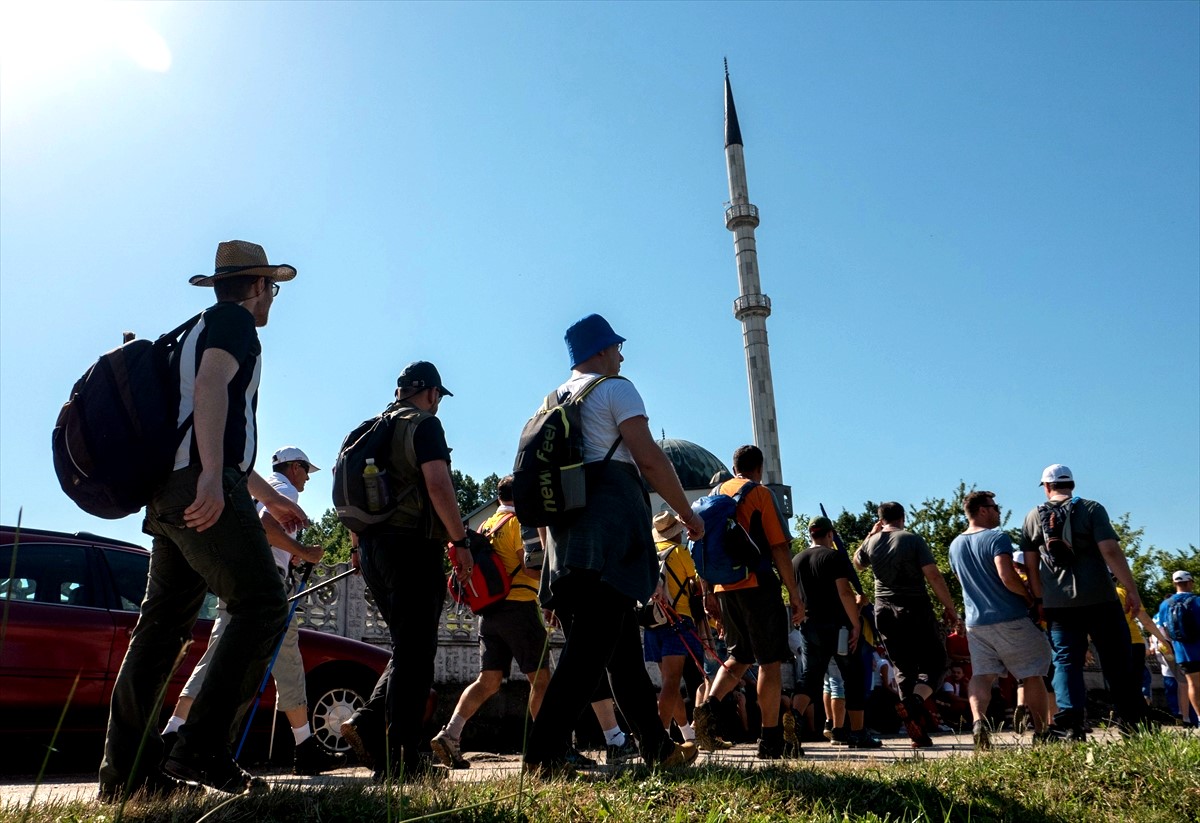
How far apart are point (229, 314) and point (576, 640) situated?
5.73ft

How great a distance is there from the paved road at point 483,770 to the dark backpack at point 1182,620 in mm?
3275

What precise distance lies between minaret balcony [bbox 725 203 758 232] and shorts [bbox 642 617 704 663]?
4267cm

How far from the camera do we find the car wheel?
759cm

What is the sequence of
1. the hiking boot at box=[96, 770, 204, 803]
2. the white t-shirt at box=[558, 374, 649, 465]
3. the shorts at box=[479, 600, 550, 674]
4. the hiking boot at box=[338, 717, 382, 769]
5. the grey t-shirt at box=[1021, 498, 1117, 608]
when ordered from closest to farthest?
the hiking boot at box=[96, 770, 204, 803] → the white t-shirt at box=[558, 374, 649, 465] → the hiking boot at box=[338, 717, 382, 769] → the shorts at box=[479, 600, 550, 674] → the grey t-shirt at box=[1021, 498, 1117, 608]

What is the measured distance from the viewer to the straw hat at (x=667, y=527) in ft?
26.4

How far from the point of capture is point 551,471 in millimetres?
4035

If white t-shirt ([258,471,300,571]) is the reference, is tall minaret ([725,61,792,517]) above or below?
above

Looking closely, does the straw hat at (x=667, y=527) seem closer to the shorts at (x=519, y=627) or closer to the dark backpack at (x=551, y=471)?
the shorts at (x=519, y=627)

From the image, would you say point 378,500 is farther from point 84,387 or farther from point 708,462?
point 708,462

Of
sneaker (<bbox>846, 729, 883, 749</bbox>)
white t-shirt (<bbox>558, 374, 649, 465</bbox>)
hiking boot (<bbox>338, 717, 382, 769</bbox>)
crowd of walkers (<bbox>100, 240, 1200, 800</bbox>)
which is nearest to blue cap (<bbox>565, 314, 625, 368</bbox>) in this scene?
crowd of walkers (<bbox>100, 240, 1200, 800</bbox>)

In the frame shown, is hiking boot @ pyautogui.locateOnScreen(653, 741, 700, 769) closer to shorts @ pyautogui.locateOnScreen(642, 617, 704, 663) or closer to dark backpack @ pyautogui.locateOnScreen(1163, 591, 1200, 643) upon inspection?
shorts @ pyautogui.locateOnScreen(642, 617, 704, 663)

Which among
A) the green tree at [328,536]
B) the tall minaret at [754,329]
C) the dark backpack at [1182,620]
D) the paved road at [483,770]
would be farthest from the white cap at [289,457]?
the green tree at [328,536]

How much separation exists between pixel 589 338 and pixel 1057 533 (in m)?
3.84

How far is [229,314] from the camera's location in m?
3.67
